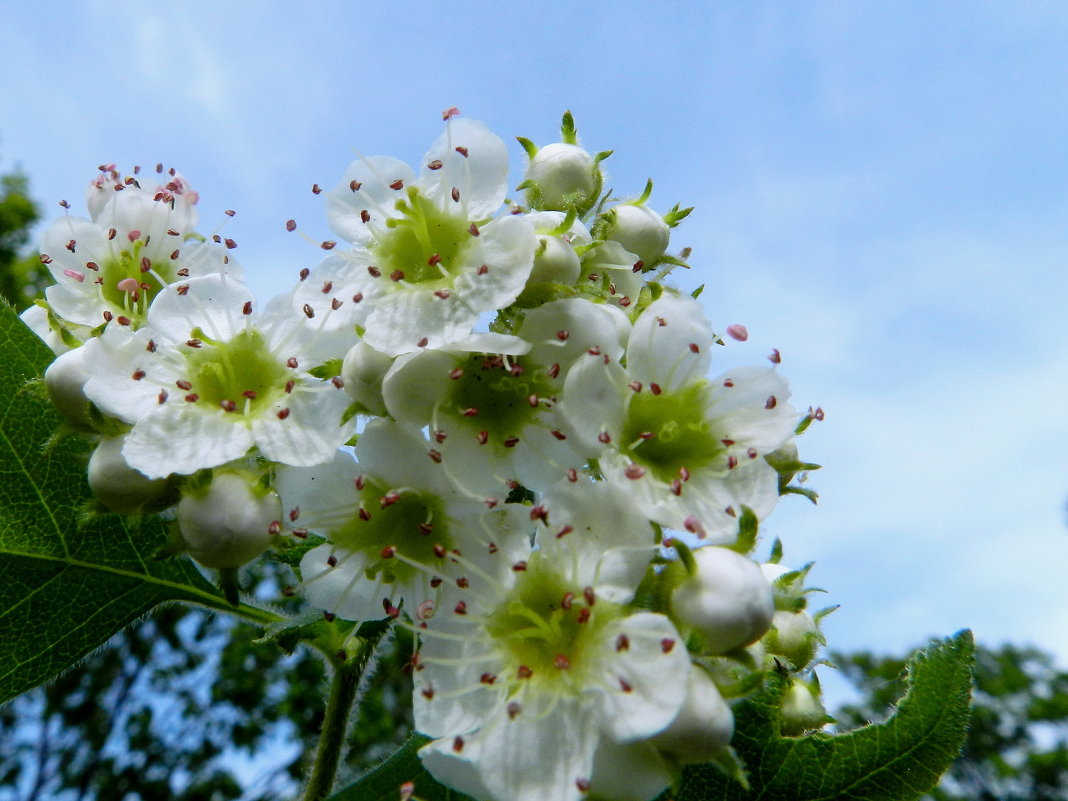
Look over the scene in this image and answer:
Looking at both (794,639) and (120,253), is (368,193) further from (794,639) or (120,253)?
(794,639)

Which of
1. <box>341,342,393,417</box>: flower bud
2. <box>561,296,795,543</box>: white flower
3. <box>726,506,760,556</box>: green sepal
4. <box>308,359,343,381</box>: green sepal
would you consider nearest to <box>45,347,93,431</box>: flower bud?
<box>308,359,343,381</box>: green sepal

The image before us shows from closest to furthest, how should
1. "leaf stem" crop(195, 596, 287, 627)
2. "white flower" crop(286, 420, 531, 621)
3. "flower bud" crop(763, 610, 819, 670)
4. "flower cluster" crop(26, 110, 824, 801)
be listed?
"flower cluster" crop(26, 110, 824, 801) → "white flower" crop(286, 420, 531, 621) → "flower bud" crop(763, 610, 819, 670) → "leaf stem" crop(195, 596, 287, 627)

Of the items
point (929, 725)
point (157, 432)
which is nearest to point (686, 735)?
point (929, 725)

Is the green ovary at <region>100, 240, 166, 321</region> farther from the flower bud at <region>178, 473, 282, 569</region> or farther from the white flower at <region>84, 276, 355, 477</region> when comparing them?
the flower bud at <region>178, 473, 282, 569</region>

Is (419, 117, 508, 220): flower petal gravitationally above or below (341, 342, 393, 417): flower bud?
above

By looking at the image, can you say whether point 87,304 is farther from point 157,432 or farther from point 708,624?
point 708,624

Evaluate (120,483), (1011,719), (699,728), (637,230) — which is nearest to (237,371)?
(120,483)

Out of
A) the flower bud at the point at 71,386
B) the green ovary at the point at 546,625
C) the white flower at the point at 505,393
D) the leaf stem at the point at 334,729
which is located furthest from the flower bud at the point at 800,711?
the flower bud at the point at 71,386
